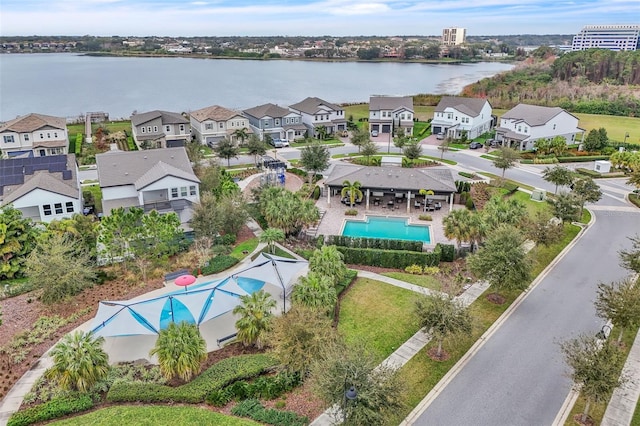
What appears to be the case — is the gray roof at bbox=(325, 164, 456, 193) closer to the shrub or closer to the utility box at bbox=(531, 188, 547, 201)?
the utility box at bbox=(531, 188, 547, 201)

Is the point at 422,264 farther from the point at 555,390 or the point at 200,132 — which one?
the point at 200,132

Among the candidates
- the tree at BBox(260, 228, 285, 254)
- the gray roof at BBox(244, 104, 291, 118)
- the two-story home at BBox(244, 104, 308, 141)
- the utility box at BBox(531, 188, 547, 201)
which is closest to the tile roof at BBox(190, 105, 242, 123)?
the gray roof at BBox(244, 104, 291, 118)

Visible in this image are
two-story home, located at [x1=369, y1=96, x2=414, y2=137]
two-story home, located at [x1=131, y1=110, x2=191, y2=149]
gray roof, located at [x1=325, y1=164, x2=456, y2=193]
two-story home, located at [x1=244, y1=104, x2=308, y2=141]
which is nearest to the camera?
gray roof, located at [x1=325, y1=164, x2=456, y2=193]

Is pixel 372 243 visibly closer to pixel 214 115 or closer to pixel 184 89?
pixel 214 115

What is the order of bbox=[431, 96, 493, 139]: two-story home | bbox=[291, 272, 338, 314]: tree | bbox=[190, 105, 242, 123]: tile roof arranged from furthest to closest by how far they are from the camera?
bbox=[431, 96, 493, 139]: two-story home < bbox=[190, 105, 242, 123]: tile roof < bbox=[291, 272, 338, 314]: tree

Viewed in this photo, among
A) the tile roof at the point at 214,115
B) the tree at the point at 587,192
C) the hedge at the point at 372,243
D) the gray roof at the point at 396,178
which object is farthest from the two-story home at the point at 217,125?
the tree at the point at 587,192

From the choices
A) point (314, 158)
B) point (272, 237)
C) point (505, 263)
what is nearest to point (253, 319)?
point (272, 237)
